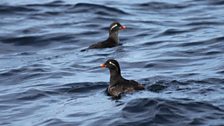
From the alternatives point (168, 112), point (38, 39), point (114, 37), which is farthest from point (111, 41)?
point (168, 112)

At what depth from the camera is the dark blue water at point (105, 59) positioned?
58.4 ft

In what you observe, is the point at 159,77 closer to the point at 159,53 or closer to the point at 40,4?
the point at 159,53

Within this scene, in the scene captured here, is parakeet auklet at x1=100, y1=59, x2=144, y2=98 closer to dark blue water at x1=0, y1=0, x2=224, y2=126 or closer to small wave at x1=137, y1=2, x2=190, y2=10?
dark blue water at x1=0, y1=0, x2=224, y2=126

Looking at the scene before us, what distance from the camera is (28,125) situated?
59.0 feet

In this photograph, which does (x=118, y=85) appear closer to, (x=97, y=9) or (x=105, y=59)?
(x=105, y=59)

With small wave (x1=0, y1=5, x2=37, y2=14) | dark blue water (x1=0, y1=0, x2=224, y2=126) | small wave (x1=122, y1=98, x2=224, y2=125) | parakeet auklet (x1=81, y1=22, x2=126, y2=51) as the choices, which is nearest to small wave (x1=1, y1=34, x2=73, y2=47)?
dark blue water (x1=0, y1=0, x2=224, y2=126)

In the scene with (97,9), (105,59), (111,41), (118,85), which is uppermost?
(118,85)

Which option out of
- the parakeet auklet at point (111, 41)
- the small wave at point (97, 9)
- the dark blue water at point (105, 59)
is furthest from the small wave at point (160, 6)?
the parakeet auklet at point (111, 41)

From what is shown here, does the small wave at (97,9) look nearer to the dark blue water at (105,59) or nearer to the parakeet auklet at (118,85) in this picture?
the dark blue water at (105,59)

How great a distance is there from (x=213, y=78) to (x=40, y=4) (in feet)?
56.0

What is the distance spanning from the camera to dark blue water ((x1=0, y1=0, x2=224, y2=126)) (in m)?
17.8

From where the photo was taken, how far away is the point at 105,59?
84.7ft

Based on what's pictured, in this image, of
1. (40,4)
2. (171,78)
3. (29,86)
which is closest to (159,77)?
(171,78)

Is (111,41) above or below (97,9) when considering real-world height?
below
